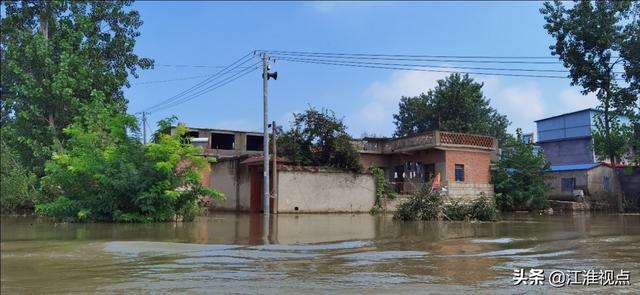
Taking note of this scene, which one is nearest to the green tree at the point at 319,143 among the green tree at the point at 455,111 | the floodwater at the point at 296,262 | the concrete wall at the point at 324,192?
the concrete wall at the point at 324,192

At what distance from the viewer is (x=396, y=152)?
31656 millimetres

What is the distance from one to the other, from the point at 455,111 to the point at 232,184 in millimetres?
22677

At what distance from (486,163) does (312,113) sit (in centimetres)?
1192

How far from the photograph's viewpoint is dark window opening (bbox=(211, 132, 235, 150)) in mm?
41347

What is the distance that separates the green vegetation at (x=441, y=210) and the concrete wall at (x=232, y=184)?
9.54 m

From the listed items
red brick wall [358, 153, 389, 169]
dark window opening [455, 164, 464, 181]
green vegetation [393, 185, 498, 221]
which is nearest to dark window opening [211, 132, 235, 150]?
red brick wall [358, 153, 389, 169]

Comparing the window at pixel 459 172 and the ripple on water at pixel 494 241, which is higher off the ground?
the window at pixel 459 172

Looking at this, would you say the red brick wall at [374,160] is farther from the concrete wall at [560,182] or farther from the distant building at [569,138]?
the distant building at [569,138]

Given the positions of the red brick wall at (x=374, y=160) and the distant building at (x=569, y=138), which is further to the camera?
the distant building at (x=569, y=138)

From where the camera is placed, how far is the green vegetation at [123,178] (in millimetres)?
14242

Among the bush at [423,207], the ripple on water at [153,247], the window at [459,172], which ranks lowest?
the ripple on water at [153,247]

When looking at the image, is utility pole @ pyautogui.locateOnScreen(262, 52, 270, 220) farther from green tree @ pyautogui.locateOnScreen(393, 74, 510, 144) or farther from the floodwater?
green tree @ pyautogui.locateOnScreen(393, 74, 510, 144)

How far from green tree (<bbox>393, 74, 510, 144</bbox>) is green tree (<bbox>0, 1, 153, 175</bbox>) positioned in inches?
1051

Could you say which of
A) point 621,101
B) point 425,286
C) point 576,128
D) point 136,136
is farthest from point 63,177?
point 576,128
